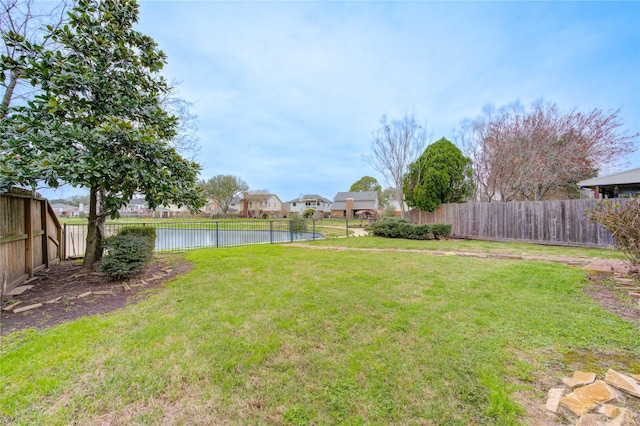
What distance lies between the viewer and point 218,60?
34.1ft

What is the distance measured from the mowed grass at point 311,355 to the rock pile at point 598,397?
0.42 ft

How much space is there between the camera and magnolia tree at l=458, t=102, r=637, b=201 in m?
12.8

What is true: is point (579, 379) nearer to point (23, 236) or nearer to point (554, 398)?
point (554, 398)

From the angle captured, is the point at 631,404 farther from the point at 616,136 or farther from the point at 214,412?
the point at 616,136

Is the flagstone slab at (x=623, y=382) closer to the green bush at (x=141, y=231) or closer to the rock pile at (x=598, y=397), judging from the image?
the rock pile at (x=598, y=397)

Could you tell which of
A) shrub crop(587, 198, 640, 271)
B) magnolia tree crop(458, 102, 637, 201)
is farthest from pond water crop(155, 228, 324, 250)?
magnolia tree crop(458, 102, 637, 201)

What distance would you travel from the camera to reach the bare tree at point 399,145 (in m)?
14.3

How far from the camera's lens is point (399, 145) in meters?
14.5

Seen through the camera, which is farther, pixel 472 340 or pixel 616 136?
pixel 616 136

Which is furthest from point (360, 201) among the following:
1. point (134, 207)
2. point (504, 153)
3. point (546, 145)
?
point (546, 145)

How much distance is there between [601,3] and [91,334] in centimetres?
1258

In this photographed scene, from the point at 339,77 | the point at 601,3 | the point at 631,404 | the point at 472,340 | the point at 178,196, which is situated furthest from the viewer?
the point at 339,77

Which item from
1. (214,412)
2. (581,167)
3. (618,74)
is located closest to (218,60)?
(214,412)

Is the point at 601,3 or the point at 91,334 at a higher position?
the point at 601,3
